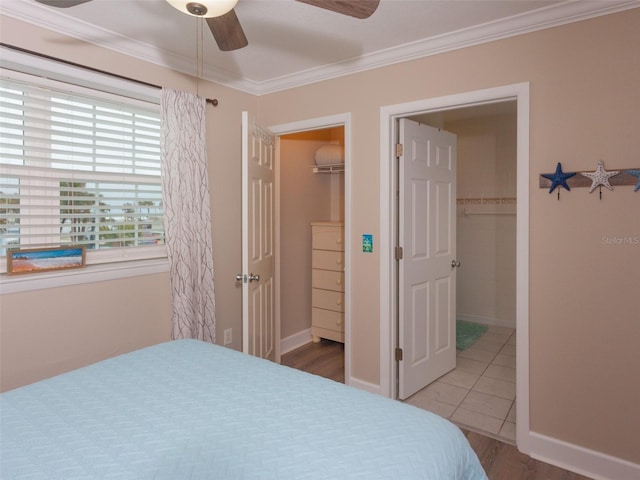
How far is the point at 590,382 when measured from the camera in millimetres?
2074

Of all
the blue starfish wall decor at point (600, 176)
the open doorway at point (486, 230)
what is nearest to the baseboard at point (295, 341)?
the open doorway at point (486, 230)

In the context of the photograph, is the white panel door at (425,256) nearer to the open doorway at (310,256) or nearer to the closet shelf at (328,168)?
the open doorway at (310,256)

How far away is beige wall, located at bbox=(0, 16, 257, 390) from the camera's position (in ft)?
6.73

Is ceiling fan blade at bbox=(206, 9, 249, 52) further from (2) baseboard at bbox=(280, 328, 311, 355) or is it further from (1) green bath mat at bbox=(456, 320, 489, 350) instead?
(1) green bath mat at bbox=(456, 320, 489, 350)

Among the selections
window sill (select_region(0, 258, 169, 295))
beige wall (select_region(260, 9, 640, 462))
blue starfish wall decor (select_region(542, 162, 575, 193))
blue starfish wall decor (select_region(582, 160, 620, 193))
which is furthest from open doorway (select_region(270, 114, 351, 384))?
blue starfish wall decor (select_region(582, 160, 620, 193))

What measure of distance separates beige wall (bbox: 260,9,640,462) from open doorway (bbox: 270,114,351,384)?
181 centimetres

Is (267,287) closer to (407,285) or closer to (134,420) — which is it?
(407,285)

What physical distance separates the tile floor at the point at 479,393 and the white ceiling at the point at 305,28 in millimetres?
2451

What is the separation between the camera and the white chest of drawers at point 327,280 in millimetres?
3906

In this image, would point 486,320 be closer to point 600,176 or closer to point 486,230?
point 486,230

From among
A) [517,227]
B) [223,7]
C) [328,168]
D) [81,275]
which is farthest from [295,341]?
[223,7]

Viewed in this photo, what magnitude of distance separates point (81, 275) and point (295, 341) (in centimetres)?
227

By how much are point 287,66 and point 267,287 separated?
1736mm

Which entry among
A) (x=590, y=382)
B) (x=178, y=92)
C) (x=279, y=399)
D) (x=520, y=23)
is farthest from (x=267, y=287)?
(x=520, y=23)
